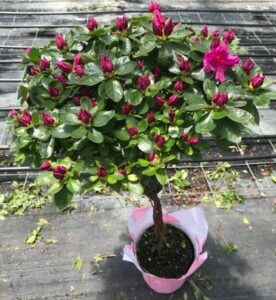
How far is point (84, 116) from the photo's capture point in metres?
1.52

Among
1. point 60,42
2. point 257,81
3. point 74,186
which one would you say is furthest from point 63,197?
point 257,81

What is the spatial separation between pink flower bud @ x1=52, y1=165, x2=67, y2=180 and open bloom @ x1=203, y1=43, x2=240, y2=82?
748mm

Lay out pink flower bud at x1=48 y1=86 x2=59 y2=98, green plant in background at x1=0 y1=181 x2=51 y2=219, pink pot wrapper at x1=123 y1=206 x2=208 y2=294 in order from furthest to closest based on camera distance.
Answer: green plant in background at x1=0 y1=181 x2=51 y2=219 → pink pot wrapper at x1=123 y1=206 x2=208 y2=294 → pink flower bud at x1=48 y1=86 x2=59 y2=98

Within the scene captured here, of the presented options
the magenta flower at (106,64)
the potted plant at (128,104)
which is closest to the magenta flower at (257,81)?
the potted plant at (128,104)

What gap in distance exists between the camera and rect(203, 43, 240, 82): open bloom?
1568 millimetres

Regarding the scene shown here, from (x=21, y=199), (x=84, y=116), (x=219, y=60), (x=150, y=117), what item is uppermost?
(x=219, y=60)

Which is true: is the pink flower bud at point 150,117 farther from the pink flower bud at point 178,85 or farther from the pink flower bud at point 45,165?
the pink flower bud at point 45,165

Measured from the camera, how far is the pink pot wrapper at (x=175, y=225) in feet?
8.30

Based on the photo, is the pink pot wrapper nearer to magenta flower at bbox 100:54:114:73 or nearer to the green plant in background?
the green plant in background

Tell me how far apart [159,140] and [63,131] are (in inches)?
16.1

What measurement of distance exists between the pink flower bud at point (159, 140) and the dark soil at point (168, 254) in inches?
49.9

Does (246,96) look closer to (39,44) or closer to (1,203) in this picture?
(1,203)

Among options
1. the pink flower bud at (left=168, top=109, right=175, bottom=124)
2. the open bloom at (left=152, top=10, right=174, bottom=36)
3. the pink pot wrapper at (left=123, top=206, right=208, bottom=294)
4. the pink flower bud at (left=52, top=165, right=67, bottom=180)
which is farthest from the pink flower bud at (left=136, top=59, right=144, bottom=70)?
the pink pot wrapper at (left=123, top=206, right=208, bottom=294)

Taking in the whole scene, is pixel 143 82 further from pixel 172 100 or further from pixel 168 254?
pixel 168 254
